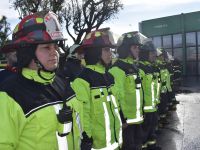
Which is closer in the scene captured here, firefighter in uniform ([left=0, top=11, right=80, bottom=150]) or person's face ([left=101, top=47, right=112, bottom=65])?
firefighter in uniform ([left=0, top=11, right=80, bottom=150])

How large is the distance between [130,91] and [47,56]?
341 centimetres

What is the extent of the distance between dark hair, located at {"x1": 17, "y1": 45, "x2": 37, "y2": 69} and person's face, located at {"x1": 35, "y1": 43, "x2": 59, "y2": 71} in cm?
4

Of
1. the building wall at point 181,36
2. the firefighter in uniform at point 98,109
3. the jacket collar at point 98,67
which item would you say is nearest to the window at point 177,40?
the building wall at point 181,36

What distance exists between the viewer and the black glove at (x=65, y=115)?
8.91 ft

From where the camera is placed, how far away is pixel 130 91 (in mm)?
6156

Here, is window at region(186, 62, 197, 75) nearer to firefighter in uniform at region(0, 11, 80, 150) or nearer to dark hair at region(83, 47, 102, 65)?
dark hair at region(83, 47, 102, 65)

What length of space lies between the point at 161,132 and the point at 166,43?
983 inches

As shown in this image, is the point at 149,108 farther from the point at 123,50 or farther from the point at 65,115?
the point at 65,115

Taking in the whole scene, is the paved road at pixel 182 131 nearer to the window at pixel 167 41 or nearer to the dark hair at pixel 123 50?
the dark hair at pixel 123 50

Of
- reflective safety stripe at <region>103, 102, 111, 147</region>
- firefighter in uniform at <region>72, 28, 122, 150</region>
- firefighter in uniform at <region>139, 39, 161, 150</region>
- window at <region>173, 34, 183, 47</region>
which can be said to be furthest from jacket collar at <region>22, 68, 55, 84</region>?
window at <region>173, 34, 183, 47</region>

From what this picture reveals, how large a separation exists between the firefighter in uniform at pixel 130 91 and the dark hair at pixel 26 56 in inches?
115

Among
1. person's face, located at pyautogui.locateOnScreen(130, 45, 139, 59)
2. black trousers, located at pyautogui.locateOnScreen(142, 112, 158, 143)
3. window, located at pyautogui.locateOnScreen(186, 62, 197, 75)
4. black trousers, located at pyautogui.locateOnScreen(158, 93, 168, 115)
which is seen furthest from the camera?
window, located at pyautogui.locateOnScreen(186, 62, 197, 75)

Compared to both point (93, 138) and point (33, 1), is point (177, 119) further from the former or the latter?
point (33, 1)

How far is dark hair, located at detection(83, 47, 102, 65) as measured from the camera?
15.2 ft
